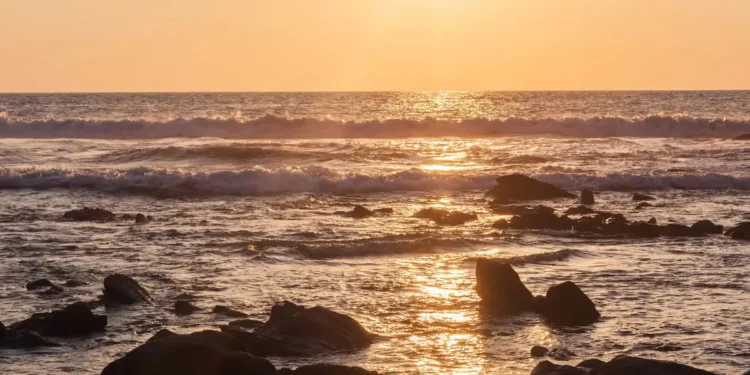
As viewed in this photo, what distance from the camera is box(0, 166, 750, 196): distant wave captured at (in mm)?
35500

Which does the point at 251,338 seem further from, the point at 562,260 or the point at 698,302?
the point at 562,260

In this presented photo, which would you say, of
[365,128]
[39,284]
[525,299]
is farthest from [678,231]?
[365,128]

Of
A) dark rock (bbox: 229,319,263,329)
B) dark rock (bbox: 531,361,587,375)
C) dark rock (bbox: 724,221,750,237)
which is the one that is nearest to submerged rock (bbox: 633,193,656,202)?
dark rock (bbox: 724,221,750,237)

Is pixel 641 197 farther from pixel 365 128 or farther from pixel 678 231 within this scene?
pixel 365 128

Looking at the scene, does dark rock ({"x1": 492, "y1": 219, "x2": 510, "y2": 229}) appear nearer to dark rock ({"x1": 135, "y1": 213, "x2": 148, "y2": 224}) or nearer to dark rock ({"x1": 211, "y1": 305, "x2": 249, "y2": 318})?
dark rock ({"x1": 135, "y1": 213, "x2": 148, "y2": 224})

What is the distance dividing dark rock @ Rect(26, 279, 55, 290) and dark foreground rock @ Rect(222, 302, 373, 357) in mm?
5119

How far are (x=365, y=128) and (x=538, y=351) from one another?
52492mm

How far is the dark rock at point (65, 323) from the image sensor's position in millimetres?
13414

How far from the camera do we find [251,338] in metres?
12.8

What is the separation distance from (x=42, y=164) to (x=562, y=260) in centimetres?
2975

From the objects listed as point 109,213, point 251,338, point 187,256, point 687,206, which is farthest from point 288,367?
point 687,206

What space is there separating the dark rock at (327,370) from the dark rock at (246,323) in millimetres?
2802

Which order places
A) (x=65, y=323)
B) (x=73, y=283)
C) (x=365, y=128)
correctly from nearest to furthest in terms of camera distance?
(x=65, y=323) < (x=73, y=283) < (x=365, y=128)

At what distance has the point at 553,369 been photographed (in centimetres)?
1102
